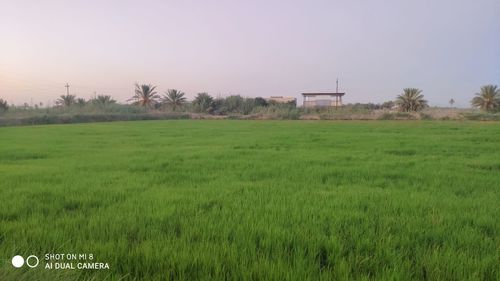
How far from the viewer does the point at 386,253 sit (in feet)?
9.25

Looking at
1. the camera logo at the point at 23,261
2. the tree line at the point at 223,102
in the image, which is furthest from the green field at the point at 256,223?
the tree line at the point at 223,102

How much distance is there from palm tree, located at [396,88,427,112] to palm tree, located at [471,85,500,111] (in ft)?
26.3

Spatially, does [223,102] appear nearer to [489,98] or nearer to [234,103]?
[234,103]

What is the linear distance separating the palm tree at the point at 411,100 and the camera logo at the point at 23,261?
6129 cm

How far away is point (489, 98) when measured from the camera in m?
55.4

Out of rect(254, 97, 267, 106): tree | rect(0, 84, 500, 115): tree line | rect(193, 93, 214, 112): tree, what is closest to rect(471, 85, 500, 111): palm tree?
rect(0, 84, 500, 115): tree line

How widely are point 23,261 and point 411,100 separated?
202ft

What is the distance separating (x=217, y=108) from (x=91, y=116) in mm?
25292

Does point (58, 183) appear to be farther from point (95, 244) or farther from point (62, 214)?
point (95, 244)

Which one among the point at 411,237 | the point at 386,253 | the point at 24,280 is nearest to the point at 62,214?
the point at 24,280

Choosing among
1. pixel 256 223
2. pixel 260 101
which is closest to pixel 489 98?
pixel 260 101

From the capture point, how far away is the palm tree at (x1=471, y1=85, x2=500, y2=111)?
54.9m

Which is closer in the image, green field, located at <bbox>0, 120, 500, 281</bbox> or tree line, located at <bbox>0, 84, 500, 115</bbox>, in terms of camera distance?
green field, located at <bbox>0, 120, 500, 281</bbox>

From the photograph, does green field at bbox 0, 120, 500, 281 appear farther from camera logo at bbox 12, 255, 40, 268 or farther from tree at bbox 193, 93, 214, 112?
tree at bbox 193, 93, 214, 112
